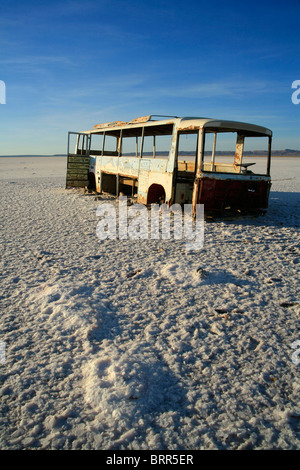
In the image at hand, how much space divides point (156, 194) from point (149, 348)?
6627mm

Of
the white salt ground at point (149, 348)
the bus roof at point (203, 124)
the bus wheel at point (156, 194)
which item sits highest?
the bus roof at point (203, 124)

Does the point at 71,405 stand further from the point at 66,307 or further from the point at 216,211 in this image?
the point at 216,211

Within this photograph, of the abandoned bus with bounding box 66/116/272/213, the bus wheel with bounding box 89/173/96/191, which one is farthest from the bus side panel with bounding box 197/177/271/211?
the bus wheel with bounding box 89/173/96/191

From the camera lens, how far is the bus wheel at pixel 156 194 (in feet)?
29.2

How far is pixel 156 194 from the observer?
9.09 meters

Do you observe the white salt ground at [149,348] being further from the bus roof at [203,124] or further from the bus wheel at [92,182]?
the bus wheel at [92,182]

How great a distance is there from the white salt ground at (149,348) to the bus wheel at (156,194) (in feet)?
11.8

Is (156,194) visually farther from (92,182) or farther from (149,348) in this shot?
(149,348)

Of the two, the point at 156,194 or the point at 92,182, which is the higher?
the point at 92,182

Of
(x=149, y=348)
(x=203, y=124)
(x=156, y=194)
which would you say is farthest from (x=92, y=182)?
(x=149, y=348)

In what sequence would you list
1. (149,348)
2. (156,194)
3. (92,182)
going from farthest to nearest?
(92,182) → (156,194) → (149,348)

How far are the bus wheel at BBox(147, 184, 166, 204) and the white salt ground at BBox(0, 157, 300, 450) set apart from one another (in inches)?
141

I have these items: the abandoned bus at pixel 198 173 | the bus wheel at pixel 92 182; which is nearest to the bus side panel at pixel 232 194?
the abandoned bus at pixel 198 173

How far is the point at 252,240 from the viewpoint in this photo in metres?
6.38
